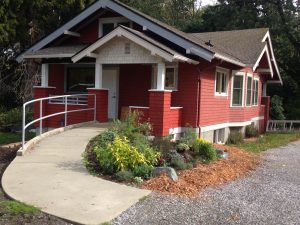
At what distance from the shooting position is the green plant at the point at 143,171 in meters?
8.45

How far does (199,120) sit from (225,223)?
29.9 feet

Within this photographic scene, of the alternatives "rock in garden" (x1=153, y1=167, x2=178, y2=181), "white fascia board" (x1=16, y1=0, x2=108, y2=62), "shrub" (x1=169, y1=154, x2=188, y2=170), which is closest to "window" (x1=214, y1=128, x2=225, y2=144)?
"white fascia board" (x1=16, y1=0, x2=108, y2=62)

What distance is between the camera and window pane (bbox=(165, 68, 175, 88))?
15.7 meters

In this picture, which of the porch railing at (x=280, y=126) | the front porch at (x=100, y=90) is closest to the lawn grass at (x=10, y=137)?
the front porch at (x=100, y=90)

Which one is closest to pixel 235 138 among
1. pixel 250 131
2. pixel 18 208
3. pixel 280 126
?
pixel 250 131

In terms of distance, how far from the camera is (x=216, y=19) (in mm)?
37219

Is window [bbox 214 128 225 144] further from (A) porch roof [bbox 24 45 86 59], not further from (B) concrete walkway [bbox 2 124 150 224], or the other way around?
(B) concrete walkway [bbox 2 124 150 224]

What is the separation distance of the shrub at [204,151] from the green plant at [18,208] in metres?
5.41

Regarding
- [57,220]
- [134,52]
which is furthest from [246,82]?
[57,220]

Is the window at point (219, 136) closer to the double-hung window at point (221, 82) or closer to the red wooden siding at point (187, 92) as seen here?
the double-hung window at point (221, 82)

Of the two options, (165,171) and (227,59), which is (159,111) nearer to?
(227,59)

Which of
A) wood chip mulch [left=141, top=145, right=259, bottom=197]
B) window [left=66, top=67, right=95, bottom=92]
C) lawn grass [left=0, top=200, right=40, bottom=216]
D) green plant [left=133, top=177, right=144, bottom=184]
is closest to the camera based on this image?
lawn grass [left=0, top=200, right=40, bottom=216]

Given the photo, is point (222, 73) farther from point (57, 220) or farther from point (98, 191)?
point (57, 220)

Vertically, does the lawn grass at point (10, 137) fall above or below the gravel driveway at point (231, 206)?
below
